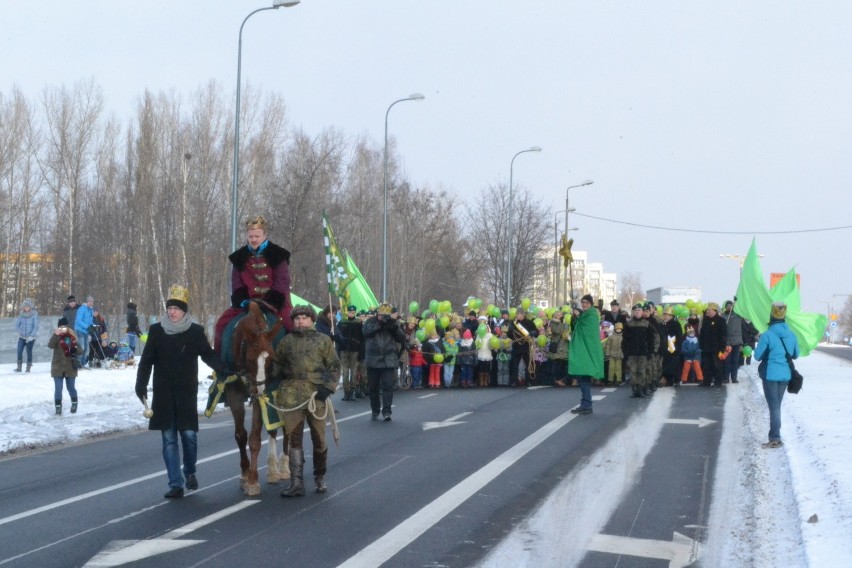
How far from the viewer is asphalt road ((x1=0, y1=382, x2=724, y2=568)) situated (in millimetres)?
7191

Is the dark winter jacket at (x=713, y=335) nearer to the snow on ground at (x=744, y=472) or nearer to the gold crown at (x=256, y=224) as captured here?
the snow on ground at (x=744, y=472)

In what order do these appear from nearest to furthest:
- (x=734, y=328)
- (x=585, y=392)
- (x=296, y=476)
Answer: (x=296, y=476) < (x=585, y=392) < (x=734, y=328)

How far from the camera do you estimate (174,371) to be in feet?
31.2

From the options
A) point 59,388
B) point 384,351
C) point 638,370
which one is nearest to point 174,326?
point 384,351

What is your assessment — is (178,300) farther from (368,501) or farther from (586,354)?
(586,354)

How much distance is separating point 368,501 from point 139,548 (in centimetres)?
230

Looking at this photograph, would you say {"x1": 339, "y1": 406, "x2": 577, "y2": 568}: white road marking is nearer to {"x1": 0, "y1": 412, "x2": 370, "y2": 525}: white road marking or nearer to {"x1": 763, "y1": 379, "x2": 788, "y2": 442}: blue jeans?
{"x1": 0, "y1": 412, "x2": 370, "y2": 525}: white road marking

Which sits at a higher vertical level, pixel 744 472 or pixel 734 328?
pixel 734 328

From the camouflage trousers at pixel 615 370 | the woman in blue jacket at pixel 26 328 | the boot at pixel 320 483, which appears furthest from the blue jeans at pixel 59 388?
the camouflage trousers at pixel 615 370

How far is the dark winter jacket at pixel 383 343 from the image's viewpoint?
16.6 meters

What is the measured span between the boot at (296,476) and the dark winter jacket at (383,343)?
23.7 feet

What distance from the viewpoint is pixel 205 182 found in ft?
178

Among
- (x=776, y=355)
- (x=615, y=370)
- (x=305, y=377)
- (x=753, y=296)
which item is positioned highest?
(x=753, y=296)

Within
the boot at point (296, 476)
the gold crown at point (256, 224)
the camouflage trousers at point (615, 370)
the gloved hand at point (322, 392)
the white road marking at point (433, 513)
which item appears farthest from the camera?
the camouflage trousers at point (615, 370)
